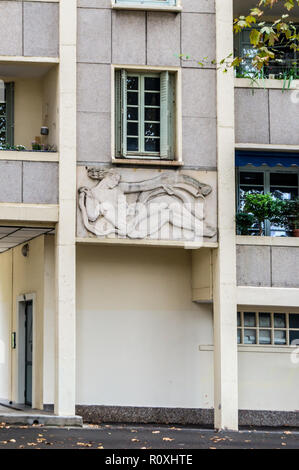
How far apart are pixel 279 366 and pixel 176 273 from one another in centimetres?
285

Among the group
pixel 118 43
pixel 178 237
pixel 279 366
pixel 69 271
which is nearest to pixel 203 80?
pixel 118 43

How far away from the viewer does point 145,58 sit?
21.7 meters

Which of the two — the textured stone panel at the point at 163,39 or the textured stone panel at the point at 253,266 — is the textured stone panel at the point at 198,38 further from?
the textured stone panel at the point at 253,266

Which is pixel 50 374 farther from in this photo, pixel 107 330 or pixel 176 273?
pixel 176 273

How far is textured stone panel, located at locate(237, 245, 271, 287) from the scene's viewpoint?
21.6 m

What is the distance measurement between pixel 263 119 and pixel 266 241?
95.3 inches

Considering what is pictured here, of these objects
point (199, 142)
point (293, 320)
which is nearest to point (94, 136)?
point (199, 142)

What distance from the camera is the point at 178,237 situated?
21.5 m

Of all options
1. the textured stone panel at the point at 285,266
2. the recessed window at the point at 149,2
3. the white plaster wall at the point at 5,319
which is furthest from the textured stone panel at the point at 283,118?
the white plaster wall at the point at 5,319

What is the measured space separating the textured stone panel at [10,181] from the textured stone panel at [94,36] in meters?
2.45

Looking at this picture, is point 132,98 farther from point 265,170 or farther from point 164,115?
point 265,170

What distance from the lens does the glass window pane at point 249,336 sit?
22.9 meters

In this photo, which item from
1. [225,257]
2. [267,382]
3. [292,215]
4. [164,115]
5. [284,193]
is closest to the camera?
[225,257]

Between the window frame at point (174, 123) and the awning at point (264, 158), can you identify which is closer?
the window frame at point (174, 123)
